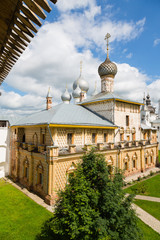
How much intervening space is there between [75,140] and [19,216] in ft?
25.2

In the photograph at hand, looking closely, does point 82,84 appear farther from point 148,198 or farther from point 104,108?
point 148,198

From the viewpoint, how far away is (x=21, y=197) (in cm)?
1433

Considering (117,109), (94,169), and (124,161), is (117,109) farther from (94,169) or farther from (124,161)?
(94,169)

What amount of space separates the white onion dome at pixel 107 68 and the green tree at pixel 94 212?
19.5 meters

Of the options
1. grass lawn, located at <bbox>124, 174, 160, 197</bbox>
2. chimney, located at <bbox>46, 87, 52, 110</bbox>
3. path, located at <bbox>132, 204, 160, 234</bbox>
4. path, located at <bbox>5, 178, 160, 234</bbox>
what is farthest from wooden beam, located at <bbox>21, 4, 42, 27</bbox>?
chimney, located at <bbox>46, 87, 52, 110</bbox>

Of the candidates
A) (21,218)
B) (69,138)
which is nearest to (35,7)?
(21,218)

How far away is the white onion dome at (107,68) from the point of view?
24.1m

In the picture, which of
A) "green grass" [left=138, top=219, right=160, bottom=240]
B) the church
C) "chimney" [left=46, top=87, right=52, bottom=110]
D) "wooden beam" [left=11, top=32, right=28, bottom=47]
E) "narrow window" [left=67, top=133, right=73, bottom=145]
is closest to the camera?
"wooden beam" [left=11, top=32, right=28, bottom=47]

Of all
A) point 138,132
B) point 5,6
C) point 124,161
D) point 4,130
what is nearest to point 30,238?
point 5,6

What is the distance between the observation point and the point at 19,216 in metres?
11.5

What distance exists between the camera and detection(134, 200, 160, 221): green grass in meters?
12.1

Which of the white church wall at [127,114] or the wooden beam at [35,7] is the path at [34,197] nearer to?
the white church wall at [127,114]

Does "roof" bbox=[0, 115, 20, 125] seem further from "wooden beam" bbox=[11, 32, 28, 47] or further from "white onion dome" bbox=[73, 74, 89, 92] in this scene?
"wooden beam" bbox=[11, 32, 28, 47]

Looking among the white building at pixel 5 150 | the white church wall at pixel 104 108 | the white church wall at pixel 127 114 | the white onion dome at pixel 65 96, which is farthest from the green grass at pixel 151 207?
the white onion dome at pixel 65 96
